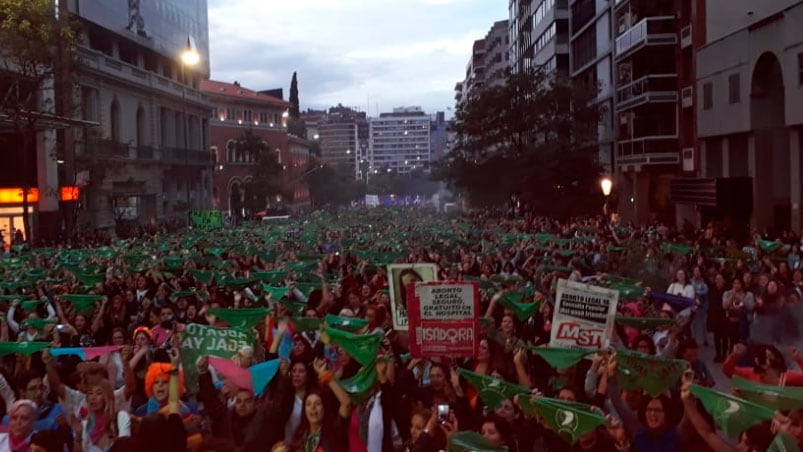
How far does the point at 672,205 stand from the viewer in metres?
46.3

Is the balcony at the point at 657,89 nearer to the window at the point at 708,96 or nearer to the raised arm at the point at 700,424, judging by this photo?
the window at the point at 708,96

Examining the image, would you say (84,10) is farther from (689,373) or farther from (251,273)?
(689,373)

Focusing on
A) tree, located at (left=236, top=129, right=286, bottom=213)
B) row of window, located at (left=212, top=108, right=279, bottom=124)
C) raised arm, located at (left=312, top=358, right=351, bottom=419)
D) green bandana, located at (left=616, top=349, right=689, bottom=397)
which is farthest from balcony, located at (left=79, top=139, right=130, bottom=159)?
row of window, located at (left=212, top=108, right=279, bottom=124)

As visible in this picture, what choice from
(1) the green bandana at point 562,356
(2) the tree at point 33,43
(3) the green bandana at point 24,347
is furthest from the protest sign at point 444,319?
(2) the tree at point 33,43

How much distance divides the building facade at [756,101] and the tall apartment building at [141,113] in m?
25.2

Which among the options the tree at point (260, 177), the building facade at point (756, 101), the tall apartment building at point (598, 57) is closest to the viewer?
the building facade at point (756, 101)

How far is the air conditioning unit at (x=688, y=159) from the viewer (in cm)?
4084

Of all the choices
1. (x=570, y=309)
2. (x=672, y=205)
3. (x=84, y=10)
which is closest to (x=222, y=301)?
(x=570, y=309)

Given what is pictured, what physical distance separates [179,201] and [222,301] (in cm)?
5802

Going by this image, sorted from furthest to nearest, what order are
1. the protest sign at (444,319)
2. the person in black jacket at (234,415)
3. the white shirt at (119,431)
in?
the protest sign at (444,319)
the person in black jacket at (234,415)
the white shirt at (119,431)

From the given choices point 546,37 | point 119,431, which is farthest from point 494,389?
point 546,37

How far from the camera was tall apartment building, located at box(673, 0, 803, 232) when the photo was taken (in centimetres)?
2800

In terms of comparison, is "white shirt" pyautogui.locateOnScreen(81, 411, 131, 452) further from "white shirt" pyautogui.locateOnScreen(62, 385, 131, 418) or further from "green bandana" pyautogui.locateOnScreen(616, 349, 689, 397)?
"green bandana" pyautogui.locateOnScreen(616, 349, 689, 397)

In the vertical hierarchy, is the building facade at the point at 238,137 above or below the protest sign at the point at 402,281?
above
